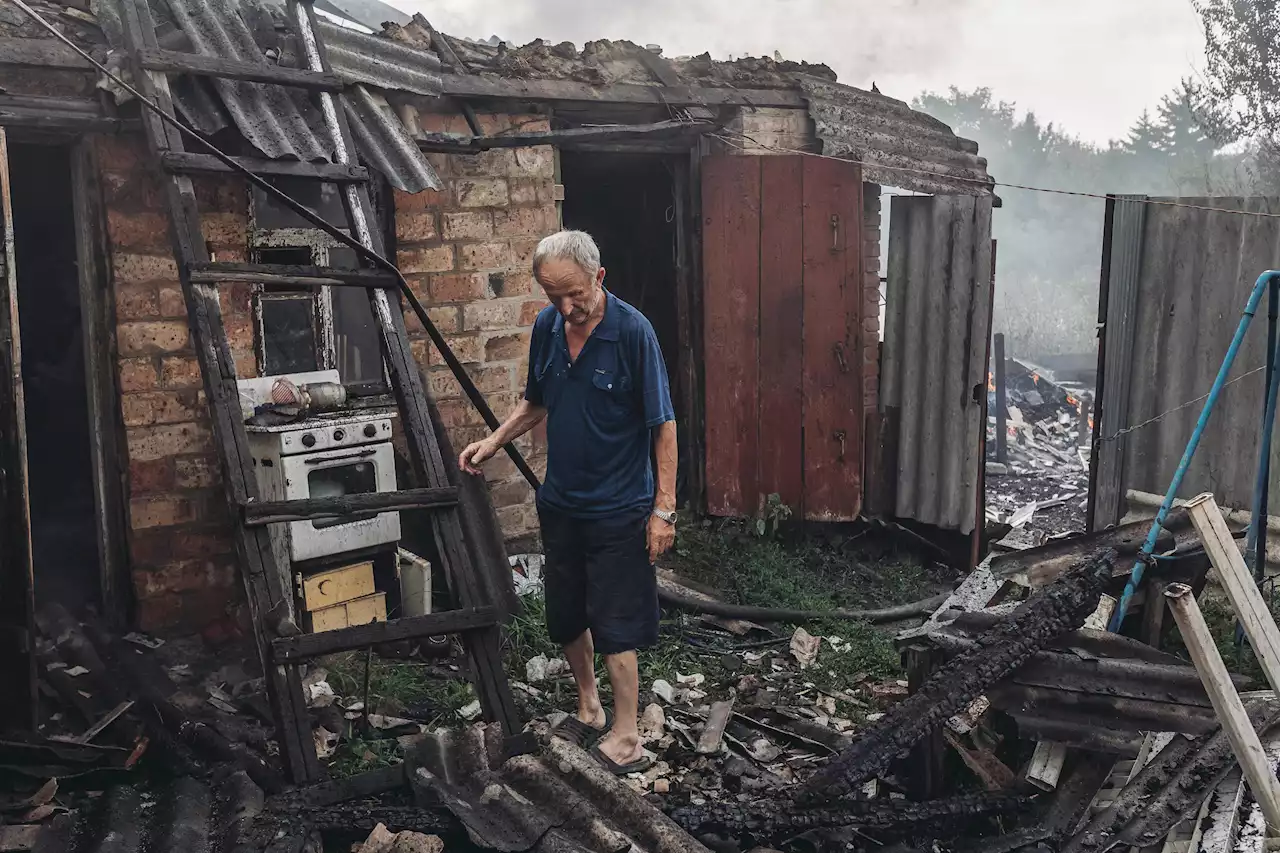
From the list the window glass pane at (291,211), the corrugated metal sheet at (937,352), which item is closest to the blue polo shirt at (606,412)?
the window glass pane at (291,211)


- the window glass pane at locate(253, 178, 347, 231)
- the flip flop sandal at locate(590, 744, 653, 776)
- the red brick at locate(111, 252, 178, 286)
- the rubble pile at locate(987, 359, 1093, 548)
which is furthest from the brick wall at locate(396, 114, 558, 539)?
the rubble pile at locate(987, 359, 1093, 548)

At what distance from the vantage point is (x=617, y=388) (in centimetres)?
372

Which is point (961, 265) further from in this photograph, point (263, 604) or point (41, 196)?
point (41, 196)

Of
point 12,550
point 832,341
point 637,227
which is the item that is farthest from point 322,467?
point 637,227

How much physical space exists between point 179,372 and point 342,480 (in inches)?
40.5

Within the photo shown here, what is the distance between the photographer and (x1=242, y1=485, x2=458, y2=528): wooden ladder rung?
12.3 feet

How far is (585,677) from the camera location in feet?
13.8

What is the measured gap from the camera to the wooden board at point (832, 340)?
689cm

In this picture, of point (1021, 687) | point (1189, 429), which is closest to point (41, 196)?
point (1021, 687)

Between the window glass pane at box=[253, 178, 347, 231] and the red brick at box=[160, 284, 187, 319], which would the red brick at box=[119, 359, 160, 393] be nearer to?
the red brick at box=[160, 284, 187, 319]

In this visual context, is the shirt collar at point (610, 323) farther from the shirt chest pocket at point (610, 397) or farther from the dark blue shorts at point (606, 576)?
the dark blue shorts at point (606, 576)

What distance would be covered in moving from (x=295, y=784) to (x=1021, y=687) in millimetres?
2598

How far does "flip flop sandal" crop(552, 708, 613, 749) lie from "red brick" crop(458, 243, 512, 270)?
3.02 metres

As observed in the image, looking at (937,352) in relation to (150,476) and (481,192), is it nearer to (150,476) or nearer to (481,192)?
(481,192)
